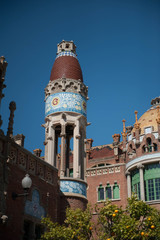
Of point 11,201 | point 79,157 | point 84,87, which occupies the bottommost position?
point 11,201

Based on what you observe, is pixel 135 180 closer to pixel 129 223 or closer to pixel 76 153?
pixel 76 153

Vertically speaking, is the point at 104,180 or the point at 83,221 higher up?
the point at 104,180

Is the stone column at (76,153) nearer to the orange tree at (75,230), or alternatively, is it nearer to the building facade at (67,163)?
the building facade at (67,163)

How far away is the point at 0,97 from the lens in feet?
64.8

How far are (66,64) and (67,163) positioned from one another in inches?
313

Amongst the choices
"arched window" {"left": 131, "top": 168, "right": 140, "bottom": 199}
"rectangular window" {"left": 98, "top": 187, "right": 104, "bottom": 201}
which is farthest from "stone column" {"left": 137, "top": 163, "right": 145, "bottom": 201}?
"rectangular window" {"left": 98, "top": 187, "right": 104, "bottom": 201}

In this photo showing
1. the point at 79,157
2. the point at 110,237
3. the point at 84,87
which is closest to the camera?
the point at 110,237

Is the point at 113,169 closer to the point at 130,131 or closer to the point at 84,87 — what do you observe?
the point at 130,131

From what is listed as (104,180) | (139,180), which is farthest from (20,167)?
(104,180)

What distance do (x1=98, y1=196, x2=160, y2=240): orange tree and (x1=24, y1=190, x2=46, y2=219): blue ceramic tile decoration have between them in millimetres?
3750

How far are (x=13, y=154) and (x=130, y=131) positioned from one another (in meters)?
25.9

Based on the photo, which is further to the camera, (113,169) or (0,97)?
(113,169)

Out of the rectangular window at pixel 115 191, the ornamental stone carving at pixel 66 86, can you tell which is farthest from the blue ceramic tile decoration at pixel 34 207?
the rectangular window at pixel 115 191

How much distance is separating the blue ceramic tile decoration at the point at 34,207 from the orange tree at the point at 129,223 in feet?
12.3
